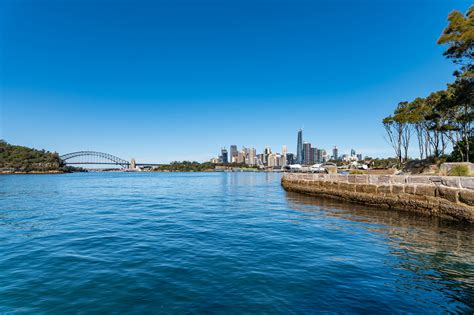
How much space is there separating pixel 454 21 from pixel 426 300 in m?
23.5

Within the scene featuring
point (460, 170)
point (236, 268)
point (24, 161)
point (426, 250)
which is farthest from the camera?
point (24, 161)

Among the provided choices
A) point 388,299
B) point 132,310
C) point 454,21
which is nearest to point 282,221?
point 388,299

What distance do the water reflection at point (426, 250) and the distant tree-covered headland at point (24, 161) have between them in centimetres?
19801

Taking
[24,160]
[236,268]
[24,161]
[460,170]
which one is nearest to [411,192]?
[460,170]

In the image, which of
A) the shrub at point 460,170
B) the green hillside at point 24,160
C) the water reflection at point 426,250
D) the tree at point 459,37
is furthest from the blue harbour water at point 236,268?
the green hillside at point 24,160

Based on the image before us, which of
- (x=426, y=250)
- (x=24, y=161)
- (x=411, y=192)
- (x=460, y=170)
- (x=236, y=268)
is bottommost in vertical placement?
(x=426, y=250)

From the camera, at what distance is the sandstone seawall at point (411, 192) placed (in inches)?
553

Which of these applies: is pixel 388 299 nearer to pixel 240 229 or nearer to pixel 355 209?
pixel 240 229

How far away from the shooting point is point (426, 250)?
913cm

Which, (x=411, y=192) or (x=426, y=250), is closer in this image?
(x=426, y=250)

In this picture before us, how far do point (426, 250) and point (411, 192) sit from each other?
34.0ft

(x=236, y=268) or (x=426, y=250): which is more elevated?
(x=236, y=268)

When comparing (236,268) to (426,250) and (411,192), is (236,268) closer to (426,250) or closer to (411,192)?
(426,250)

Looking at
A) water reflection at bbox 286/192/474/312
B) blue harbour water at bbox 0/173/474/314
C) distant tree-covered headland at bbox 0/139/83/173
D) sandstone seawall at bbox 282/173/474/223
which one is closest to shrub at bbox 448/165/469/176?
sandstone seawall at bbox 282/173/474/223
